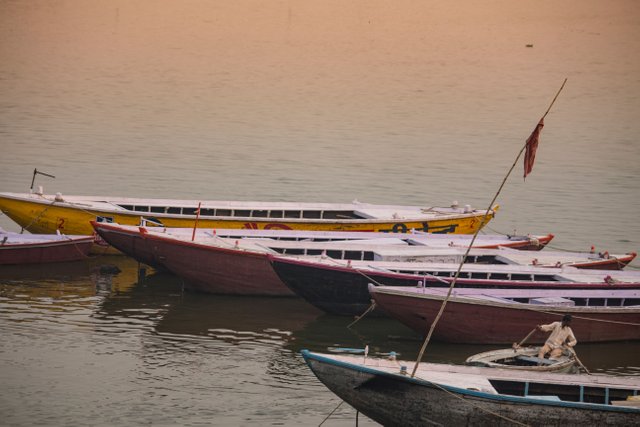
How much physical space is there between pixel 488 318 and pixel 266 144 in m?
34.5

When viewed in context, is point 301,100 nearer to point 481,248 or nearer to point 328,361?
point 481,248

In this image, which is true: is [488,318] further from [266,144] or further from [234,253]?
[266,144]

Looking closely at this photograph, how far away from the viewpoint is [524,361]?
21.3m

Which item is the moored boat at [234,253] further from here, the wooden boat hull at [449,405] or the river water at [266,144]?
the wooden boat hull at [449,405]

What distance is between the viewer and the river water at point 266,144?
2350 centimetres

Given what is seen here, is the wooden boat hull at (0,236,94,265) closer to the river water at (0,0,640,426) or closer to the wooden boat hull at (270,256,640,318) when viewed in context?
the river water at (0,0,640,426)

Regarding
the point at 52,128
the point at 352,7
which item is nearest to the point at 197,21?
the point at 352,7

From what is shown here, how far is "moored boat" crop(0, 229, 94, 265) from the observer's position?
99.9ft

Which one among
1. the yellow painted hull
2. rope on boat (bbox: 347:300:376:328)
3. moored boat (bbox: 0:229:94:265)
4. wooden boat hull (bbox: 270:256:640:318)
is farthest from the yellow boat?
rope on boat (bbox: 347:300:376:328)

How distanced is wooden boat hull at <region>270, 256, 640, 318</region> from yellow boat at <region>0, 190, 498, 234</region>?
15.9 ft

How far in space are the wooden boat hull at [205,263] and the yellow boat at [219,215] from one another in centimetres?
142

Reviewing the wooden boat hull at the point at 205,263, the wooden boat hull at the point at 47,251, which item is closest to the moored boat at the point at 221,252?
the wooden boat hull at the point at 205,263

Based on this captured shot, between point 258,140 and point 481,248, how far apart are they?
102 feet

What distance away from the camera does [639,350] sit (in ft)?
86.8
